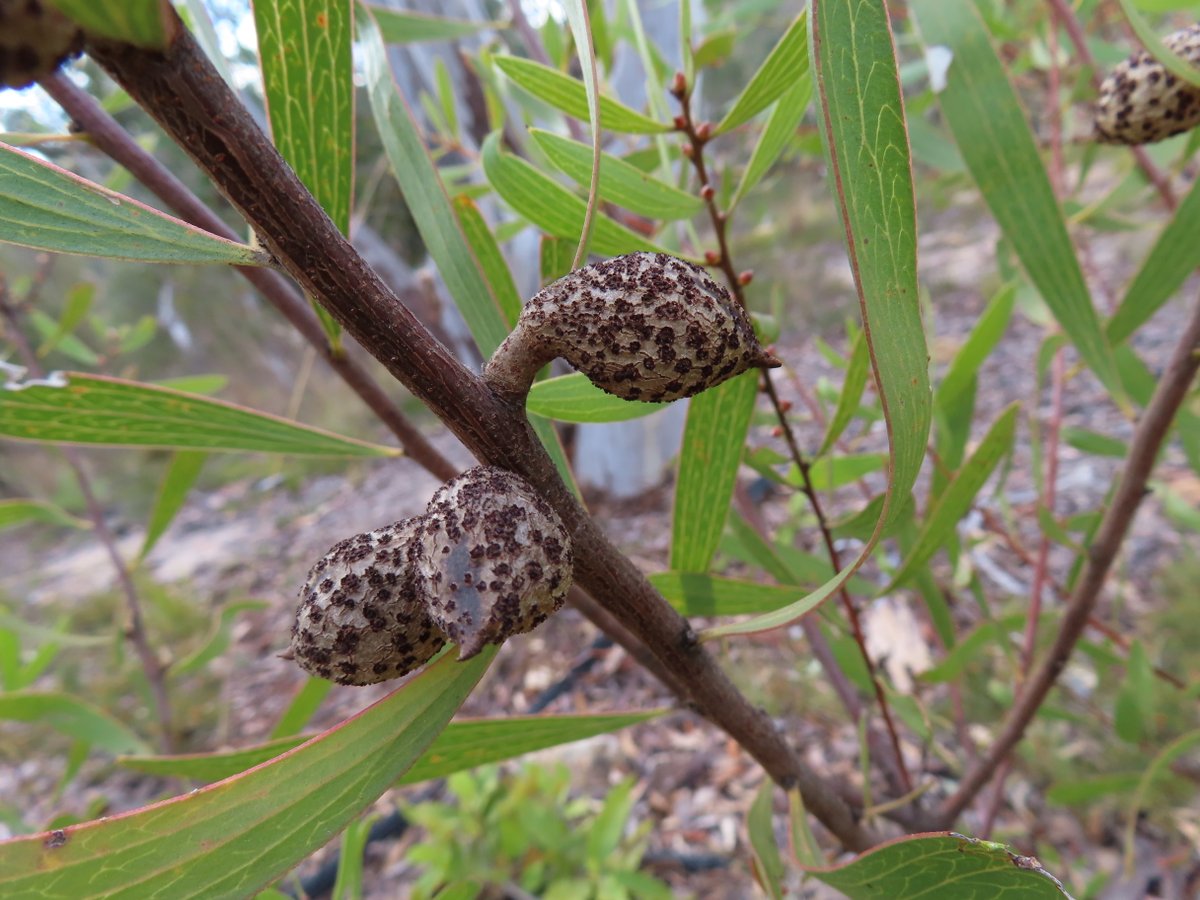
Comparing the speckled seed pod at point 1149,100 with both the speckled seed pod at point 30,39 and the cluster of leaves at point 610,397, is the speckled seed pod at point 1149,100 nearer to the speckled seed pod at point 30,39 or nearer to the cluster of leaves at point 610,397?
the cluster of leaves at point 610,397

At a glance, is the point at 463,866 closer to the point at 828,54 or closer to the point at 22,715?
the point at 22,715

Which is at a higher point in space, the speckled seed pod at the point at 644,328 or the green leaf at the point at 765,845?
the speckled seed pod at the point at 644,328

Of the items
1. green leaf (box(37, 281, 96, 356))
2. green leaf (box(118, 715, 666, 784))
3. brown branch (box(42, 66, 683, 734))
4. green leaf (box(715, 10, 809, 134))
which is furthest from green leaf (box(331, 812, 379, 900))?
green leaf (box(37, 281, 96, 356))

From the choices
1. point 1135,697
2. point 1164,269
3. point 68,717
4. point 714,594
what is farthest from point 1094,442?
point 68,717

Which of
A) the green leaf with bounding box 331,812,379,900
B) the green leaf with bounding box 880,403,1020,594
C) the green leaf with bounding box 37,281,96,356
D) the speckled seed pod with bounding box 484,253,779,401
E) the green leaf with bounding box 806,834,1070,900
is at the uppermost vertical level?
the green leaf with bounding box 37,281,96,356

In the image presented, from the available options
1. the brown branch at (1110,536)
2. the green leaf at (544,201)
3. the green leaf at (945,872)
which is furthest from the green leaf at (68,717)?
the brown branch at (1110,536)

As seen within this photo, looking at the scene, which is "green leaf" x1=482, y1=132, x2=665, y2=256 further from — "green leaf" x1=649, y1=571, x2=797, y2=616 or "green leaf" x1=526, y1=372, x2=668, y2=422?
"green leaf" x1=649, y1=571, x2=797, y2=616

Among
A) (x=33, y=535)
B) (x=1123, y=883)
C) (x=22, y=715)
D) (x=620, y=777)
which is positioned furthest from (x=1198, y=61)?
(x=33, y=535)
